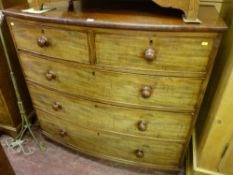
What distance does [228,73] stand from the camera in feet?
2.99

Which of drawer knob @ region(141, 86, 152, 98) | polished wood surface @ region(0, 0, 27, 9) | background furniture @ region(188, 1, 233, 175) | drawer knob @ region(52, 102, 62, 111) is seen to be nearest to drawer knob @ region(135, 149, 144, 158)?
background furniture @ region(188, 1, 233, 175)

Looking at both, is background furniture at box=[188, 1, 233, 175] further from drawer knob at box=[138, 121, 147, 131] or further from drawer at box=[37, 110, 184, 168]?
drawer knob at box=[138, 121, 147, 131]

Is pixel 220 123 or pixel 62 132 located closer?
pixel 220 123

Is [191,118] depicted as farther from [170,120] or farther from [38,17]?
[38,17]

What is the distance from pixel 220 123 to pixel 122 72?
21.8 inches

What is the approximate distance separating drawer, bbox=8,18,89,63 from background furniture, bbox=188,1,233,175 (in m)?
0.67

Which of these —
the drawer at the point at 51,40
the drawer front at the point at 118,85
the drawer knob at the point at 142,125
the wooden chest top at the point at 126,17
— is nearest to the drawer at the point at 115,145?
the drawer knob at the point at 142,125

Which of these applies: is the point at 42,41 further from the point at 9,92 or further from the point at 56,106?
the point at 9,92

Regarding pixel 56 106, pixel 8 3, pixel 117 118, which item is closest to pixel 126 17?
pixel 117 118

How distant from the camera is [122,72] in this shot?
96 centimetres

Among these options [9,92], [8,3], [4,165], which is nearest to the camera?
[4,165]

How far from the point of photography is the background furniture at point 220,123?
0.94 m

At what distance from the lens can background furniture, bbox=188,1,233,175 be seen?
0.94 meters

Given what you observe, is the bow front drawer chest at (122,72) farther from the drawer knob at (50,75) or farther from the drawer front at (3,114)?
the drawer front at (3,114)
